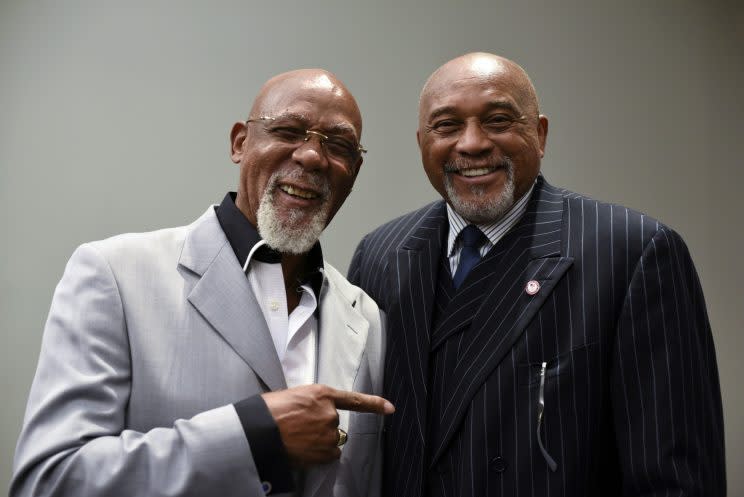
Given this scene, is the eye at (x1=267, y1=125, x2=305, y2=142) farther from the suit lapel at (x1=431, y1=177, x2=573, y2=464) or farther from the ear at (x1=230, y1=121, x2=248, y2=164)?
the suit lapel at (x1=431, y1=177, x2=573, y2=464)

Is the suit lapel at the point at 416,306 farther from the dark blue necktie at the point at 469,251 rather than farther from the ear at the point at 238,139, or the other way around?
the ear at the point at 238,139

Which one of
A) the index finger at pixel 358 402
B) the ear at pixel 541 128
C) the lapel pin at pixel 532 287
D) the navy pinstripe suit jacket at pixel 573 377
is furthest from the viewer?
the ear at pixel 541 128

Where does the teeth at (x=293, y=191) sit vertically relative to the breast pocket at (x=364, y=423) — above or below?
above

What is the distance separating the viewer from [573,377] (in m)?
1.53

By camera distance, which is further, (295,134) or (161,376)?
(295,134)

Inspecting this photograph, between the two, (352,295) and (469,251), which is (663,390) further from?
(352,295)

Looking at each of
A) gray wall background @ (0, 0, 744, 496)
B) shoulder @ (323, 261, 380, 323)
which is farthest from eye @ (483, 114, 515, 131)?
gray wall background @ (0, 0, 744, 496)

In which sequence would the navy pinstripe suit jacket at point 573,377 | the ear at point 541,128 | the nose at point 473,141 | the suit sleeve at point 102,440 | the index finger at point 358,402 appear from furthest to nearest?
the ear at point 541,128 < the nose at point 473,141 < the navy pinstripe suit jacket at point 573,377 < the index finger at point 358,402 < the suit sleeve at point 102,440

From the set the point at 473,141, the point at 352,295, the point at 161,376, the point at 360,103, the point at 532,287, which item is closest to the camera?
the point at 161,376

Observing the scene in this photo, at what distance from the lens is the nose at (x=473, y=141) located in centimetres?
172

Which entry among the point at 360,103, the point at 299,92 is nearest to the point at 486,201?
the point at 299,92

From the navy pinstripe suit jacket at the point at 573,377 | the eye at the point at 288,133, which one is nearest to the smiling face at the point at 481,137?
the navy pinstripe suit jacket at the point at 573,377

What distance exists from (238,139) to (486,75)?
639 millimetres

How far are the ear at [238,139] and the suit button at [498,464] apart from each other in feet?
3.08
